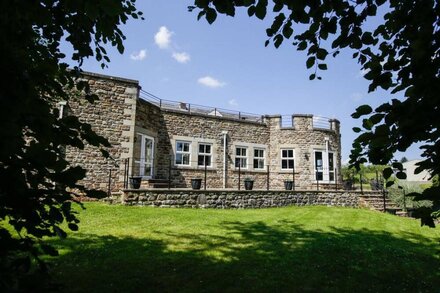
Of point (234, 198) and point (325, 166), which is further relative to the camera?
point (325, 166)

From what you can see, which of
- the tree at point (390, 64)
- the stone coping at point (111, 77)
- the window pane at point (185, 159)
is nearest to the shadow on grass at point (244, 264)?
the tree at point (390, 64)

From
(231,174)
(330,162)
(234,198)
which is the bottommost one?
(234,198)

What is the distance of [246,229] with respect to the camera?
27.1ft

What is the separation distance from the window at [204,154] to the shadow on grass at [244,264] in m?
10.2

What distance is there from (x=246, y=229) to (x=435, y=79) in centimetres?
692

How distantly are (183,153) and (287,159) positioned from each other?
268 inches

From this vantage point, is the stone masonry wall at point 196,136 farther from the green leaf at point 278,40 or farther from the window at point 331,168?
the green leaf at point 278,40

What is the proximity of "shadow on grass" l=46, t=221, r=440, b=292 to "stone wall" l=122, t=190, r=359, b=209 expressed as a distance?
4.56 metres

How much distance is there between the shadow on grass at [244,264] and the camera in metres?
4.11

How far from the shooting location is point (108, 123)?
12.5 meters

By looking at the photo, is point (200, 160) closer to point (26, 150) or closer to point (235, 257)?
point (235, 257)

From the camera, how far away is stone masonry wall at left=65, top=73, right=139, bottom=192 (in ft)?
39.5

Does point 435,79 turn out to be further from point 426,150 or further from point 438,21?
point 438,21

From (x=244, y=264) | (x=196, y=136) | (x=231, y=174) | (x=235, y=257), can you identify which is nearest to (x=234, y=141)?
(x=231, y=174)
